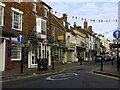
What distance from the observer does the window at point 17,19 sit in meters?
30.2

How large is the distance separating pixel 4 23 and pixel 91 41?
5949 centimetres

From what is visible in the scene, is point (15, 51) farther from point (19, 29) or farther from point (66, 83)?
point (66, 83)

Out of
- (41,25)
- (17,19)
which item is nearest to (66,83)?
(17,19)

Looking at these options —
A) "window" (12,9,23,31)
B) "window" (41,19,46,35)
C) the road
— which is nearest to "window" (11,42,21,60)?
"window" (12,9,23,31)

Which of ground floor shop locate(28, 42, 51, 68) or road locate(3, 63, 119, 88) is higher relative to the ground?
ground floor shop locate(28, 42, 51, 68)

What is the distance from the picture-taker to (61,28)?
51.4 m

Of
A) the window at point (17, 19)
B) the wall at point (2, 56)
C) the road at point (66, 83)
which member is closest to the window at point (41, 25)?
the window at point (17, 19)

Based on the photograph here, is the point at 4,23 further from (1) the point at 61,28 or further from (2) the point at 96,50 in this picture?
(2) the point at 96,50

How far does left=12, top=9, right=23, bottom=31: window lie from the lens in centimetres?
3020

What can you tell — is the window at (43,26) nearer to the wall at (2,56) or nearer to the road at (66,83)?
the wall at (2,56)

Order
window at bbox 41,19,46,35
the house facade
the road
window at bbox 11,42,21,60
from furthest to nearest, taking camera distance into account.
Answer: window at bbox 41,19,46,35
window at bbox 11,42,21,60
the house facade
the road

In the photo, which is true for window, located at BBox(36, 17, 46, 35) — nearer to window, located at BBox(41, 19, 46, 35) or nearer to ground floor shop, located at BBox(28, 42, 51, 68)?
window, located at BBox(41, 19, 46, 35)

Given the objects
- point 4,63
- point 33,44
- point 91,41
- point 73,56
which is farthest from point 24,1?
point 91,41

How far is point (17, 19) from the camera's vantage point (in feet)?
103
